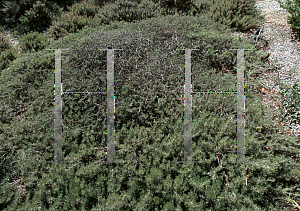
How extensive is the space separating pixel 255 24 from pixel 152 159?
4605 mm

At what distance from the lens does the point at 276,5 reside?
21.7 feet

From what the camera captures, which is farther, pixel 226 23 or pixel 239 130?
pixel 226 23

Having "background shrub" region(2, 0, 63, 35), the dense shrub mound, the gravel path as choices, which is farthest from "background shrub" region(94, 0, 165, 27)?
the gravel path

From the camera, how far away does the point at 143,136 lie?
2.79 m

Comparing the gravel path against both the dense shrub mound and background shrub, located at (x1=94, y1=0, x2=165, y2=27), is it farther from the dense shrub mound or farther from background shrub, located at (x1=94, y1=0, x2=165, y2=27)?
background shrub, located at (x1=94, y1=0, x2=165, y2=27)

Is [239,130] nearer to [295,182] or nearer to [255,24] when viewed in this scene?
[295,182]

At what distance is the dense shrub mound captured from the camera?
2.29 metres

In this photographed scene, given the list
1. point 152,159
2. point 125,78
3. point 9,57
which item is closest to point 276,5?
point 125,78

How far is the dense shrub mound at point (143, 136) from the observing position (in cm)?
229

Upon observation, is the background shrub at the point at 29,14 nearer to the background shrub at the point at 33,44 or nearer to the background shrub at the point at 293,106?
the background shrub at the point at 33,44

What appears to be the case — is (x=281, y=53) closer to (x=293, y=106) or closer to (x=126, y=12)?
(x=293, y=106)

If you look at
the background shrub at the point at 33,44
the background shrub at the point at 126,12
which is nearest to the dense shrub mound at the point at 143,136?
the background shrub at the point at 33,44

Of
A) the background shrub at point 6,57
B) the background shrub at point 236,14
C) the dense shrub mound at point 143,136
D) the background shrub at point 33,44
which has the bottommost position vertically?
the dense shrub mound at point 143,136

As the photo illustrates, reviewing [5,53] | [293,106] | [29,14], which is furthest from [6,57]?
[293,106]
